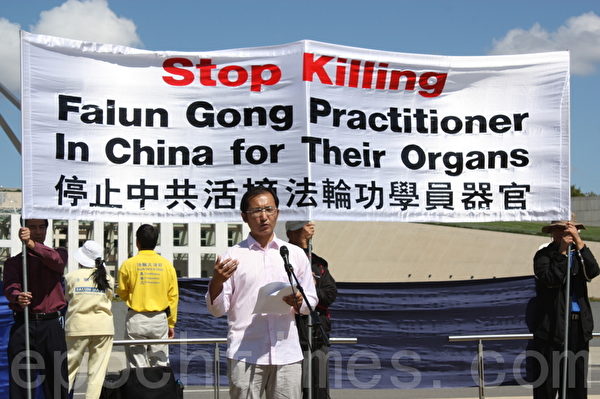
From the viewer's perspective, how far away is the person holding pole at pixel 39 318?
798 centimetres

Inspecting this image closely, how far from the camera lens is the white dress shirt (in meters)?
5.78

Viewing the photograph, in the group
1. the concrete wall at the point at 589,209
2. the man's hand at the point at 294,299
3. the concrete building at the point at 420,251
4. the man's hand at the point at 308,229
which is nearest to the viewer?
the man's hand at the point at 294,299

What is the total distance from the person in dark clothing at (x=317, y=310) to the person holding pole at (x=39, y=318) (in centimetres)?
202

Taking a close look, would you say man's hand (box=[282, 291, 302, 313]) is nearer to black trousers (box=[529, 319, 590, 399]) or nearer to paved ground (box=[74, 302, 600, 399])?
black trousers (box=[529, 319, 590, 399])

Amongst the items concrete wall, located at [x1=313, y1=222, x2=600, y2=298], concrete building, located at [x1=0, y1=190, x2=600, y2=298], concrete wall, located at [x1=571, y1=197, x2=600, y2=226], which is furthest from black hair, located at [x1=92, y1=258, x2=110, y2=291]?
concrete wall, located at [x1=571, y1=197, x2=600, y2=226]

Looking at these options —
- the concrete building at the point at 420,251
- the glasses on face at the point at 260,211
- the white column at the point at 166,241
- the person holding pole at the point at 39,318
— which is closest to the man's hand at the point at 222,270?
the glasses on face at the point at 260,211

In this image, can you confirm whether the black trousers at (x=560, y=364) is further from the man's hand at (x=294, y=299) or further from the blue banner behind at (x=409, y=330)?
the blue banner behind at (x=409, y=330)

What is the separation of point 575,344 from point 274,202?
12.2 feet

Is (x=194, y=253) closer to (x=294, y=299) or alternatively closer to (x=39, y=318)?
(x=39, y=318)

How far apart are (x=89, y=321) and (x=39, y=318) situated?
4.83ft

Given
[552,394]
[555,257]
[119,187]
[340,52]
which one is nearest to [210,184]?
[119,187]

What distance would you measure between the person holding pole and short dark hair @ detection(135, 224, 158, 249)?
5.98 feet

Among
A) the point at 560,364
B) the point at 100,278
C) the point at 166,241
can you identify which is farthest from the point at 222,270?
the point at 166,241

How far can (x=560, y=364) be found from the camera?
825 centimetres
